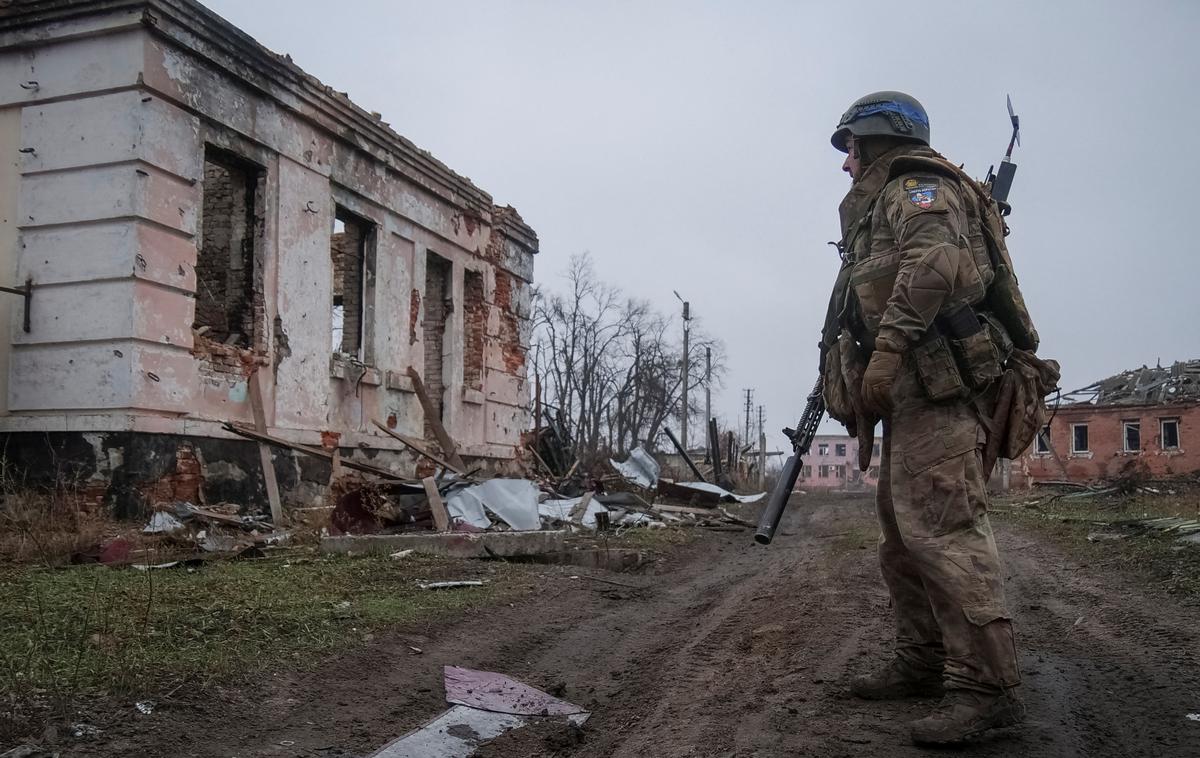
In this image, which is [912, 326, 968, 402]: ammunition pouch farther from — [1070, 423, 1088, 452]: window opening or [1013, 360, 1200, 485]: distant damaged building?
[1070, 423, 1088, 452]: window opening

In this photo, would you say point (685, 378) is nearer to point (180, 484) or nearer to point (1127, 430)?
point (1127, 430)

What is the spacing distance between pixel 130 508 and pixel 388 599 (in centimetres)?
461

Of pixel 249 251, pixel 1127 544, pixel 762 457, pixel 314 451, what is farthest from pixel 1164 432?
pixel 249 251

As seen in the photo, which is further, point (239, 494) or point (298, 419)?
point (298, 419)

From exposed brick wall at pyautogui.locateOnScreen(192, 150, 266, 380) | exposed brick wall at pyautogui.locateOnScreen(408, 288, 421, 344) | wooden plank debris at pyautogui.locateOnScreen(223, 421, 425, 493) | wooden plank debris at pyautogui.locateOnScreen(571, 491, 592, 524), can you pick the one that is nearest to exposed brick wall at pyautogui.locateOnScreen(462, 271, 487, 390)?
exposed brick wall at pyautogui.locateOnScreen(408, 288, 421, 344)

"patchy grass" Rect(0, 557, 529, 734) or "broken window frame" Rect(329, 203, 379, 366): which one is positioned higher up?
"broken window frame" Rect(329, 203, 379, 366)

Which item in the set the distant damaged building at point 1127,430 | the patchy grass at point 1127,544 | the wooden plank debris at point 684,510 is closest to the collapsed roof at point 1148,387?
the distant damaged building at point 1127,430

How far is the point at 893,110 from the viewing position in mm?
3598

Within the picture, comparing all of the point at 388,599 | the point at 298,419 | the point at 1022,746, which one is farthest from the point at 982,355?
the point at 298,419

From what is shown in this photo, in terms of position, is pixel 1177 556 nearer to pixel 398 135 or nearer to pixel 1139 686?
pixel 1139 686

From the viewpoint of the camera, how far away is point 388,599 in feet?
18.5

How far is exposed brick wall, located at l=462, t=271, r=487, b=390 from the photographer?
1584 cm

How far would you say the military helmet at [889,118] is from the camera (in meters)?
3.58

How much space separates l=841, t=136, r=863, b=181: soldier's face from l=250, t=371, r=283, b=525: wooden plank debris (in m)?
7.66
